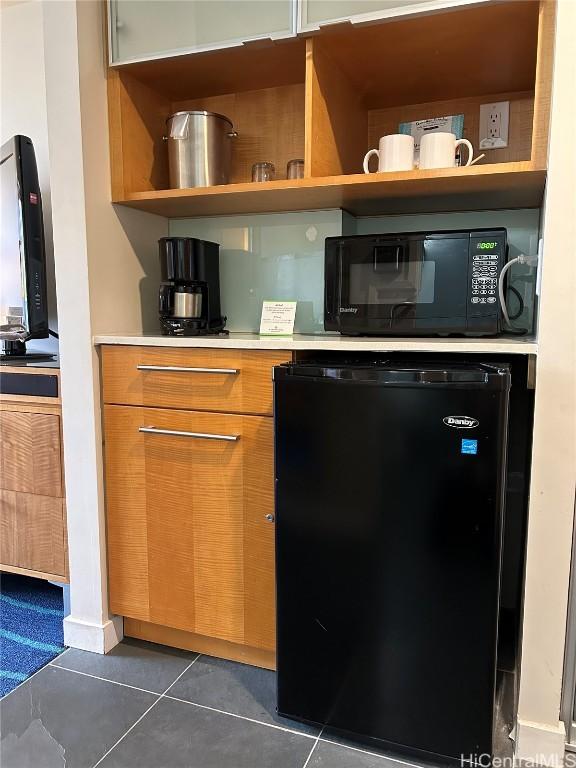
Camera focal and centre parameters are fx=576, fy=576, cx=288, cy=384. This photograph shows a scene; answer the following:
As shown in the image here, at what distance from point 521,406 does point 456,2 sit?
1160 millimetres

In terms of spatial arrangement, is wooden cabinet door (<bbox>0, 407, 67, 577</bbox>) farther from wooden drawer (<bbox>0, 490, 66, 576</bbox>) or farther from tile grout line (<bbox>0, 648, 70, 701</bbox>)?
tile grout line (<bbox>0, 648, 70, 701</bbox>)

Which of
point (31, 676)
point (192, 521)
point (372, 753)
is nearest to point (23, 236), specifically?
point (192, 521)

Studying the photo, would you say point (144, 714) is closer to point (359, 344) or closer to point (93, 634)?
point (93, 634)

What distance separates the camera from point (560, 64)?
1257 millimetres

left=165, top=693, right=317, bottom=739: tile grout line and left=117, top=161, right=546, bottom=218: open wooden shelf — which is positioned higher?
left=117, top=161, right=546, bottom=218: open wooden shelf

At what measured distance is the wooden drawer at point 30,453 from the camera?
1923mm

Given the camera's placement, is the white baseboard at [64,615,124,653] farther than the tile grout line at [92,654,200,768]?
Yes

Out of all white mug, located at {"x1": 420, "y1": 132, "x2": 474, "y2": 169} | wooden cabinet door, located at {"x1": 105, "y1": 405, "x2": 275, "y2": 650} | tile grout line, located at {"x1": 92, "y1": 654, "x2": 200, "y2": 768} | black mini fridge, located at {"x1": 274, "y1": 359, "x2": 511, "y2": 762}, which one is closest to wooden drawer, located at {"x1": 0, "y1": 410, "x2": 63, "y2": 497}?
wooden cabinet door, located at {"x1": 105, "y1": 405, "x2": 275, "y2": 650}

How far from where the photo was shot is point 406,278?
1638 millimetres

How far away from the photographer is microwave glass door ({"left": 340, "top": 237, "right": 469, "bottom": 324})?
61.7 inches

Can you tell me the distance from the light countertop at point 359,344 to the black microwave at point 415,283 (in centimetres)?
7

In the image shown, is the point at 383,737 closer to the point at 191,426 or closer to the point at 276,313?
the point at 191,426

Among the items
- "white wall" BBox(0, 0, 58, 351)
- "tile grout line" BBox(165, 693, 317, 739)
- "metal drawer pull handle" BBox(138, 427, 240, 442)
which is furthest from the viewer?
"white wall" BBox(0, 0, 58, 351)

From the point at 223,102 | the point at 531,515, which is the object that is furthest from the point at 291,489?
the point at 223,102
